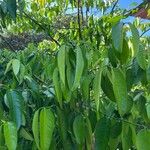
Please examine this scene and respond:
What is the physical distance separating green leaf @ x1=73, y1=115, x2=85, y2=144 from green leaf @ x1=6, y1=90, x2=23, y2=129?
16 cm

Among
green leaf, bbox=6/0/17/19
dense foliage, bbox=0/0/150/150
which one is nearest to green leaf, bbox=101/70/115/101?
dense foliage, bbox=0/0/150/150

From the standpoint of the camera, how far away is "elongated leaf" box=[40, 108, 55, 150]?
1.10 m

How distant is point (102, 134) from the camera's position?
1.21 meters

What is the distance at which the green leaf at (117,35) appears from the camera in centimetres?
111

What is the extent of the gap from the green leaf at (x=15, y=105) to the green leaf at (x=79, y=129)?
0.16 meters

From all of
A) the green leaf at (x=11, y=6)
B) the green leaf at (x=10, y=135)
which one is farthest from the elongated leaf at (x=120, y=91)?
the green leaf at (x=11, y=6)

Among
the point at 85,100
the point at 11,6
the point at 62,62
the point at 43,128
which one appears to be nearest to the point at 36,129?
the point at 43,128

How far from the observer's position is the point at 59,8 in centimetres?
336

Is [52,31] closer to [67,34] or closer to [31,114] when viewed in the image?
[67,34]

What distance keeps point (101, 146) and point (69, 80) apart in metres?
0.18

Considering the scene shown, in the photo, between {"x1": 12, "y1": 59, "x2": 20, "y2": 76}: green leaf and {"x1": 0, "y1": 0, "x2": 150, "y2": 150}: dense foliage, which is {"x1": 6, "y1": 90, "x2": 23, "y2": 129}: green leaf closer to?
{"x1": 0, "y1": 0, "x2": 150, "y2": 150}: dense foliage

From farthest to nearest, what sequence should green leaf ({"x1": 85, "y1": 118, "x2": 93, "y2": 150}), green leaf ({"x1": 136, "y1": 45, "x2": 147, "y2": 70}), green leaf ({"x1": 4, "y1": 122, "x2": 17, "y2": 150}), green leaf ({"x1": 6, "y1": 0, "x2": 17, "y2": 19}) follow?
green leaf ({"x1": 6, "y1": 0, "x2": 17, "y2": 19}), green leaf ({"x1": 85, "y1": 118, "x2": 93, "y2": 150}), green leaf ({"x1": 136, "y1": 45, "x2": 147, "y2": 70}), green leaf ({"x1": 4, "y1": 122, "x2": 17, "y2": 150})

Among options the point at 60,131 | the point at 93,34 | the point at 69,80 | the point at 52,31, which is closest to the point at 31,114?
the point at 60,131

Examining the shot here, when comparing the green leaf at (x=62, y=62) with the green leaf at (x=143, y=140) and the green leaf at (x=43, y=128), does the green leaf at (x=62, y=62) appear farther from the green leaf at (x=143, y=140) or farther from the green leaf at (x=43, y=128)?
the green leaf at (x=143, y=140)
